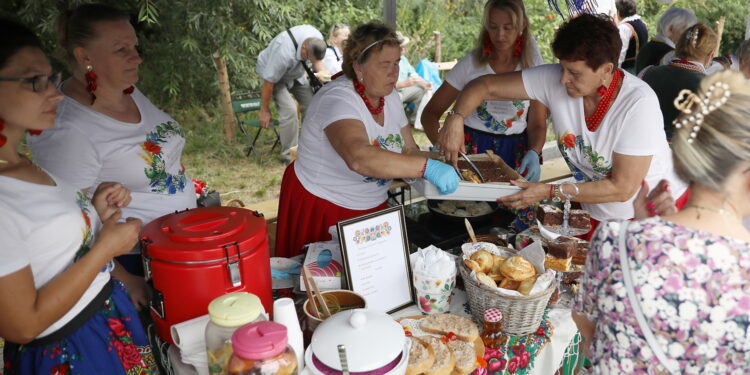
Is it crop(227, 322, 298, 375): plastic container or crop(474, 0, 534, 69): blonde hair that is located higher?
crop(474, 0, 534, 69): blonde hair

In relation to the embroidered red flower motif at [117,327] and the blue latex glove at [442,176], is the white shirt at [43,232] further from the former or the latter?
the blue latex glove at [442,176]

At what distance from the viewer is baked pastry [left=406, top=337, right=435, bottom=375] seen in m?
1.35

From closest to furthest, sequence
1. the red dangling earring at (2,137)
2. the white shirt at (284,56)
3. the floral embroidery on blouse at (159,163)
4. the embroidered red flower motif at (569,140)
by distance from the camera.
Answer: the red dangling earring at (2,137)
the floral embroidery on blouse at (159,163)
the embroidered red flower motif at (569,140)
the white shirt at (284,56)

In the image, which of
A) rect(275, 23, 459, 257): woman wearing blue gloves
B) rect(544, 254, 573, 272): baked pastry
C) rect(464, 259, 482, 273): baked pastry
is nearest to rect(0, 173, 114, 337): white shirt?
rect(275, 23, 459, 257): woman wearing blue gloves

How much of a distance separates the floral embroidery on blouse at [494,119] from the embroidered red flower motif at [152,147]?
1845 mm

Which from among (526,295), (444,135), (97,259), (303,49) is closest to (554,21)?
(303,49)

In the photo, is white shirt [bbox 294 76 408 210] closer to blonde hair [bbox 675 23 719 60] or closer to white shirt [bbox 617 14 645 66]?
blonde hair [bbox 675 23 719 60]

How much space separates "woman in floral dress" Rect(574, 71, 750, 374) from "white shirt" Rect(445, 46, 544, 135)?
1973 mm

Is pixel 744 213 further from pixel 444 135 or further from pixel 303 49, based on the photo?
pixel 303 49

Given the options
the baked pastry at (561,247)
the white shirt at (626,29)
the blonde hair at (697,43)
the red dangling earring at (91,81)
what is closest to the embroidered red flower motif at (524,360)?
the baked pastry at (561,247)

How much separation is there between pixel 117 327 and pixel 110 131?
737 millimetres

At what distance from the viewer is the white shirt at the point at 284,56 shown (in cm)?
567

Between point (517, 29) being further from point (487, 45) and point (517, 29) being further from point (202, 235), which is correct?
point (202, 235)

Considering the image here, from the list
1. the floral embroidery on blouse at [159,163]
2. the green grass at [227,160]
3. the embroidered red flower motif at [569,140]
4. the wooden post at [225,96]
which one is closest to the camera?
the floral embroidery on blouse at [159,163]
